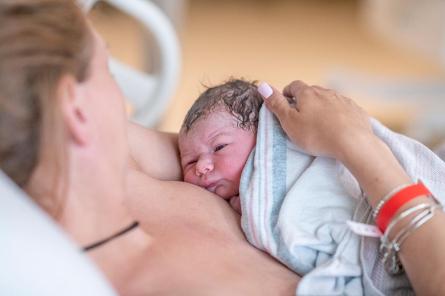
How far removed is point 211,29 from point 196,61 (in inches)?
24.1

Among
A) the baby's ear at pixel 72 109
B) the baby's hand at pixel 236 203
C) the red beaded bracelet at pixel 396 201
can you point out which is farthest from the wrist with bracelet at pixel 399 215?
the baby's ear at pixel 72 109

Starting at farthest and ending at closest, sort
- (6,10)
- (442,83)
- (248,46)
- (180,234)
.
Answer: (248,46), (442,83), (180,234), (6,10)

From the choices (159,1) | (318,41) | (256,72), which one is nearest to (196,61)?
(256,72)

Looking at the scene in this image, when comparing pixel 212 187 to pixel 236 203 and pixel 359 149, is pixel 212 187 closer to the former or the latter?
pixel 236 203

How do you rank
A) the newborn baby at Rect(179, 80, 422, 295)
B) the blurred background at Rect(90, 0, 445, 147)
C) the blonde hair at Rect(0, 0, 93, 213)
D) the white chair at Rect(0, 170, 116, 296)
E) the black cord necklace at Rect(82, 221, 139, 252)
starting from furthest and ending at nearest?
1. the blurred background at Rect(90, 0, 445, 147)
2. the newborn baby at Rect(179, 80, 422, 295)
3. the black cord necklace at Rect(82, 221, 139, 252)
4. the blonde hair at Rect(0, 0, 93, 213)
5. the white chair at Rect(0, 170, 116, 296)

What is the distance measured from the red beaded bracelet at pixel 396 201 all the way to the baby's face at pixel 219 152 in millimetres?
277

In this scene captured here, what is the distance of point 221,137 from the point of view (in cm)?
130

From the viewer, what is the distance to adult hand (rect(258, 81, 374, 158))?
1166 mm

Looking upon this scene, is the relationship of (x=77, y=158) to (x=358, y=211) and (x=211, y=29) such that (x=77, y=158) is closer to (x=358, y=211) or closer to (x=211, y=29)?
(x=358, y=211)

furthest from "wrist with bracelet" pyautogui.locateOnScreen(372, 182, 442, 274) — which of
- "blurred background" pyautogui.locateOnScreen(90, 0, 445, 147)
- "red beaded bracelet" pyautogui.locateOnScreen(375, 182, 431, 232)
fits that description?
"blurred background" pyautogui.locateOnScreen(90, 0, 445, 147)

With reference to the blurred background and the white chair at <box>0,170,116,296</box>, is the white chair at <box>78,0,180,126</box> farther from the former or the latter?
the white chair at <box>0,170,116,296</box>

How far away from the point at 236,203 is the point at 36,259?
56 centimetres

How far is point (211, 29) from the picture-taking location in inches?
189

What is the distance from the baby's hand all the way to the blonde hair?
403 millimetres
